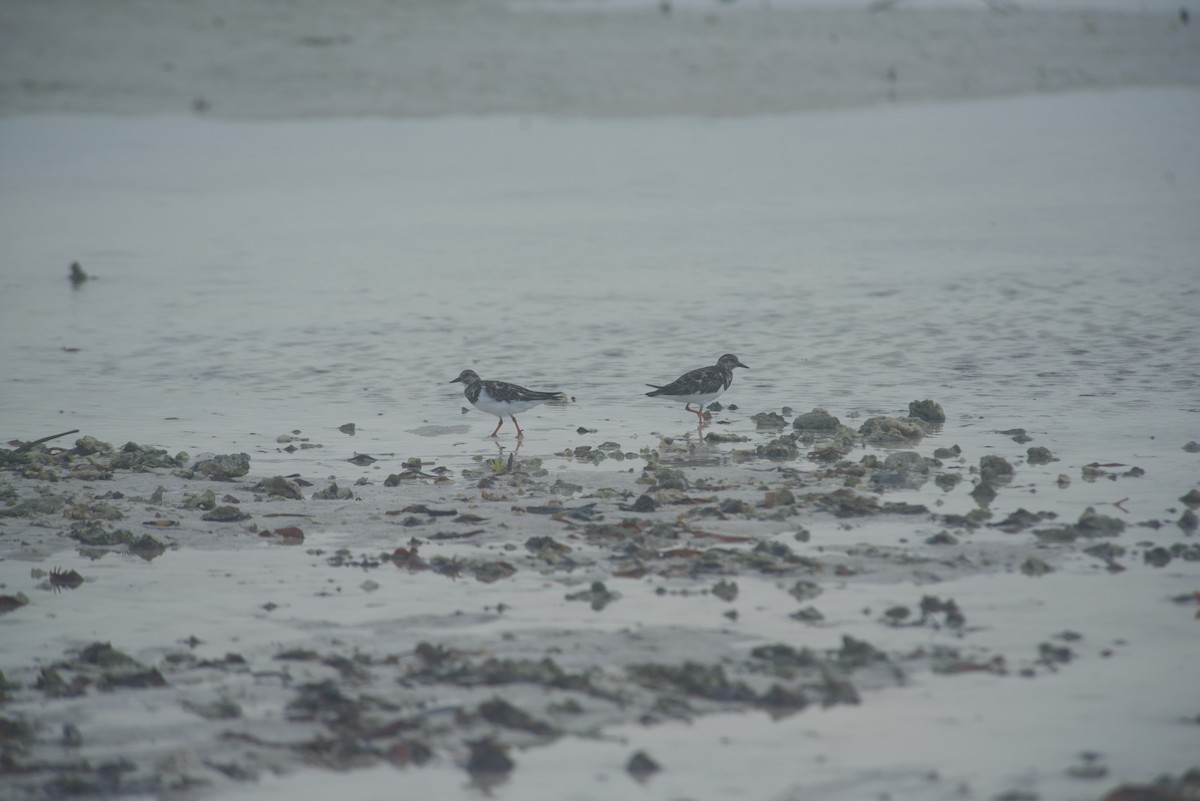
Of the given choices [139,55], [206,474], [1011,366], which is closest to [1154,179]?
[1011,366]

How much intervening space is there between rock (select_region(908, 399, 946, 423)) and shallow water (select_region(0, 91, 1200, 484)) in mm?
385

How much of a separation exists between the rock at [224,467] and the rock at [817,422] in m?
5.01

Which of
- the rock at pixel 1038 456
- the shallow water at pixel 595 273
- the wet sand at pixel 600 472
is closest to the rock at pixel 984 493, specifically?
the wet sand at pixel 600 472

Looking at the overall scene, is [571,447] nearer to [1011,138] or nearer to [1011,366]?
[1011,366]

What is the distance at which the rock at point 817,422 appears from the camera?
13.1m

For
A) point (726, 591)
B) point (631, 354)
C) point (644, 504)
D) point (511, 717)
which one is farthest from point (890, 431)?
point (511, 717)

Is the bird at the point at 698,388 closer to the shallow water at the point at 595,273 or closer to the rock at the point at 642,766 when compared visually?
the shallow water at the point at 595,273

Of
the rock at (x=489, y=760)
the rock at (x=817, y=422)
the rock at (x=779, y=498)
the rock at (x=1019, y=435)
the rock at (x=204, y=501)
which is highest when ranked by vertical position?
the rock at (x=817, y=422)

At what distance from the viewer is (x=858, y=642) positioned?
757cm

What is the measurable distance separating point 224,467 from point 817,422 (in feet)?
17.4

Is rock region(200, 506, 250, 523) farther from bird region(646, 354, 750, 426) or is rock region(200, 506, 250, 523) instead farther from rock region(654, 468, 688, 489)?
bird region(646, 354, 750, 426)

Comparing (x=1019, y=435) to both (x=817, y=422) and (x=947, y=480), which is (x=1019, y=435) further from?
(x=947, y=480)

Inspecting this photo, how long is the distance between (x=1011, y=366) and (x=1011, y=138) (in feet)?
67.3

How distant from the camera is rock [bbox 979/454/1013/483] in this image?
36.4 feet
